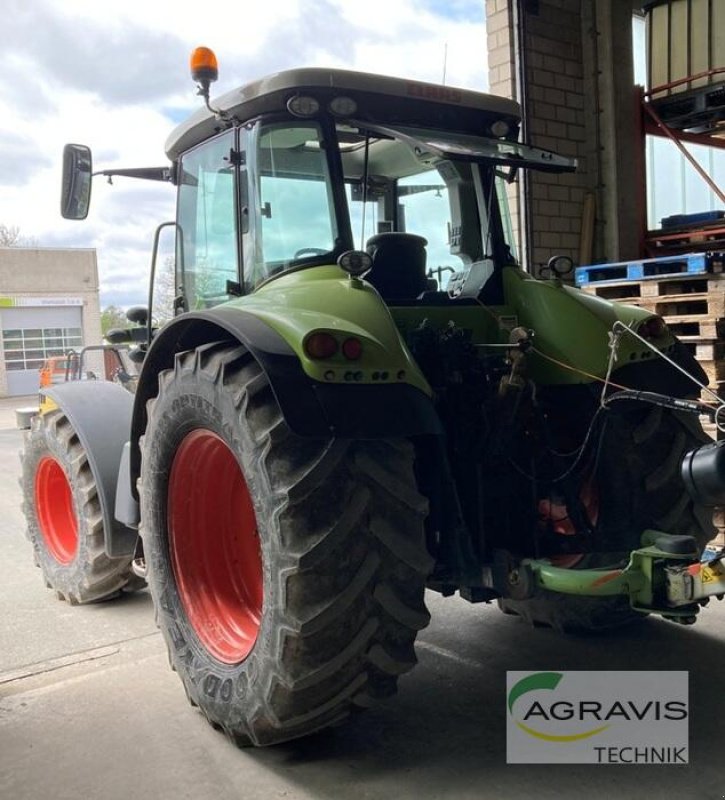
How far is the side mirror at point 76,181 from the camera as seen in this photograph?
4.07 metres

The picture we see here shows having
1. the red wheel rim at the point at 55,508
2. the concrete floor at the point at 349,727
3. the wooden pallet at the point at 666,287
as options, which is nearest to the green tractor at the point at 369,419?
the concrete floor at the point at 349,727

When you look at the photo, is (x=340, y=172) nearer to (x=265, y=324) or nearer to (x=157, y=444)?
(x=265, y=324)

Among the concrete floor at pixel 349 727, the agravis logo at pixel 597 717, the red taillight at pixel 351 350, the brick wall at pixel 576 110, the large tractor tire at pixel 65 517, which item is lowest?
the concrete floor at pixel 349 727

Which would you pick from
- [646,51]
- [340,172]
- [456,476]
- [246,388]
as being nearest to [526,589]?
[456,476]

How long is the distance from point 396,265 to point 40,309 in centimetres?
3324

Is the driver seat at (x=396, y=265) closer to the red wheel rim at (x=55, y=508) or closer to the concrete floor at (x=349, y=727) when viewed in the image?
the concrete floor at (x=349, y=727)

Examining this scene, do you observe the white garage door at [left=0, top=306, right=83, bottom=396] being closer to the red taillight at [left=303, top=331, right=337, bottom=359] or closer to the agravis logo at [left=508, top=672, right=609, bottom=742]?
the agravis logo at [left=508, top=672, right=609, bottom=742]

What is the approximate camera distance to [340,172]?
11.0ft

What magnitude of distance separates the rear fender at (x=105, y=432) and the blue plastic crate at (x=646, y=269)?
3.45 meters

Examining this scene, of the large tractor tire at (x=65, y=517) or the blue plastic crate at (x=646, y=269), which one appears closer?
the large tractor tire at (x=65, y=517)

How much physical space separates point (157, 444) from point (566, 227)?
5567mm

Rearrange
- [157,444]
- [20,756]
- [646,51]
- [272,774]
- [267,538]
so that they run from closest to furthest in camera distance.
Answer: [267,538]
[272,774]
[20,756]
[157,444]
[646,51]

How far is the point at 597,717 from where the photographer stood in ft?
10.4

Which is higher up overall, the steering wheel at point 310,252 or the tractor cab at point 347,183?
the tractor cab at point 347,183
